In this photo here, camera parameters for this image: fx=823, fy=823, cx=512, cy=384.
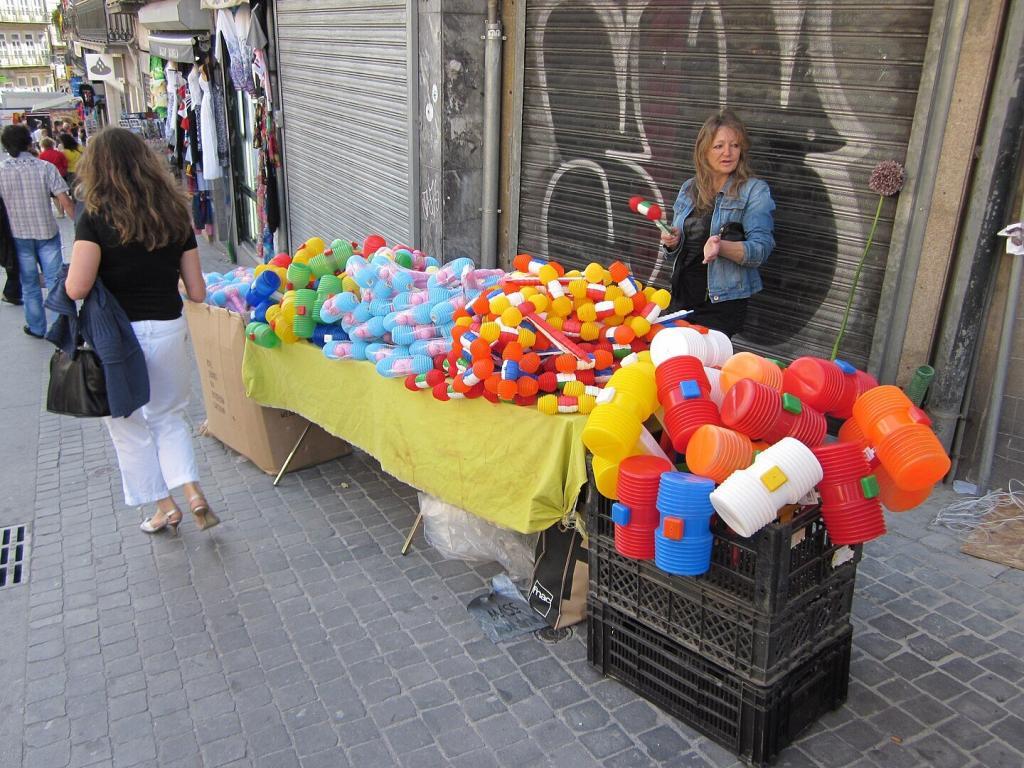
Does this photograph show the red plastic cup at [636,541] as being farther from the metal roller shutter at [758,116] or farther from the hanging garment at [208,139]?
the hanging garment at [208,139]

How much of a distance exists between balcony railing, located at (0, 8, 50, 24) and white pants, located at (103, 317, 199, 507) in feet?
286

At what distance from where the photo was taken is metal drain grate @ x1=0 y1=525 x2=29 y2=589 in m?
3.86

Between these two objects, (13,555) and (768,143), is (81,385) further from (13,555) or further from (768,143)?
→ (768,143)

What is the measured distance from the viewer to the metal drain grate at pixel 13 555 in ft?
12.7

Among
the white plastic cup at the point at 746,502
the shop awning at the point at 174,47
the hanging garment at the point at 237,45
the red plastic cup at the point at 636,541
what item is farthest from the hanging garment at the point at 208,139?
the white plastic cup at the point at 746,502

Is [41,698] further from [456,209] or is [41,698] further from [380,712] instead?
[456,209]

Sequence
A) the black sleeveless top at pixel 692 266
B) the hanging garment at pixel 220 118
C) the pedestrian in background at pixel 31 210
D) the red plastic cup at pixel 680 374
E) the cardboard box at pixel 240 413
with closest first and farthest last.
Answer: the red plastic cup at pixel 680 374, the black sleeveless top at pixel 692 266, the cardboard box at pixel 240 413, the pedestrian in background at pixel 31 210, the hanging garment at pixel 220 118

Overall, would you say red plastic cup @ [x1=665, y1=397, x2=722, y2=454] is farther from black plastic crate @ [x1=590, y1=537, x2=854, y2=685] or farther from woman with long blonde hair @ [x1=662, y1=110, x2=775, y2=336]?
woman with long blonde hair @ [x1=662, y1=110, x2=775, y2=336]

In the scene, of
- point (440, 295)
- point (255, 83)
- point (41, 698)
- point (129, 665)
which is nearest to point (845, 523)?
point (440, 295)

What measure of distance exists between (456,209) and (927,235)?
12.1ft

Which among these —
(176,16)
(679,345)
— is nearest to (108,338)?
(679,345)

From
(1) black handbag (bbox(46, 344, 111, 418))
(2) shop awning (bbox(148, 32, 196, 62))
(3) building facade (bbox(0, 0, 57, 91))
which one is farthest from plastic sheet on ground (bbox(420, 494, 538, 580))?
(3) building facade (bbox(0, 0, 57, 91))

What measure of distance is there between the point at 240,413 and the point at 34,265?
15.3 ft

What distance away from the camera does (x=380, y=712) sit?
9.53 feet
